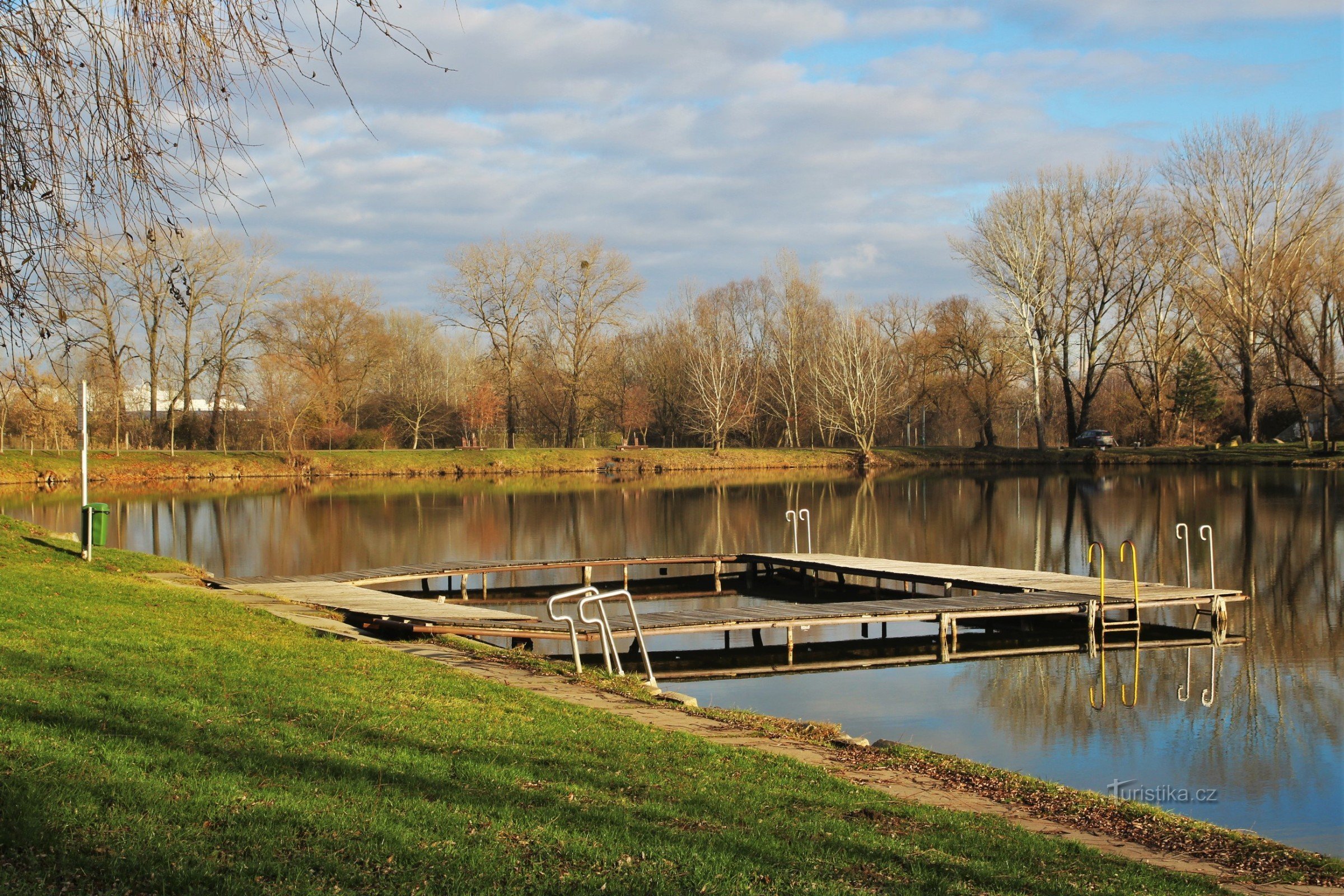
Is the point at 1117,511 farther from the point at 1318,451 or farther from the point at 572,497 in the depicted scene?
the point at 1318,451

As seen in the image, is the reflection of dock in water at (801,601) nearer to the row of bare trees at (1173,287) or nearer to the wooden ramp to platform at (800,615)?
the wooden ramp to platform at (800,615)

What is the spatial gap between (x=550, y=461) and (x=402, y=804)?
193ft

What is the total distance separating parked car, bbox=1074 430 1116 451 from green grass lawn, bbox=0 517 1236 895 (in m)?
60.8

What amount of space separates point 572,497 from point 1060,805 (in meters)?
38.3

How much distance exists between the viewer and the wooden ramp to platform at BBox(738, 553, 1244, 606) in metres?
17.5

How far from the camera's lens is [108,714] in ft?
21.4

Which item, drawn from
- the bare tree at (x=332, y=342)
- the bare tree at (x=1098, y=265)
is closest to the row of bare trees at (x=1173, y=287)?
the bare tree at (x=1098, y=265)

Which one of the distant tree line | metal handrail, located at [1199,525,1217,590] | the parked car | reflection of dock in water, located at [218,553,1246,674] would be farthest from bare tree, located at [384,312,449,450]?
metal handrail, located at [1199,525,1217,590]

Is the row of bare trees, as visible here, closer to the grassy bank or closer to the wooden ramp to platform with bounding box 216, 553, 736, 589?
the grassy bank

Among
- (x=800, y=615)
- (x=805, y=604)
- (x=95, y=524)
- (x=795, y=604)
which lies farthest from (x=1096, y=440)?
(x=95, y=524)

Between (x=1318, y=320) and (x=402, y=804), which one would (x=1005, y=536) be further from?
(x=1318, y=320)

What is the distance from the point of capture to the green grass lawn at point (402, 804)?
Result: 14.6 feet

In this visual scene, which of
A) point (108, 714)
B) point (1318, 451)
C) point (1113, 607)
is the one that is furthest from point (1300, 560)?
point (1318, 451)

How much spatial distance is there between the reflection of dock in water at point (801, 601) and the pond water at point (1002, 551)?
96 centimetres
